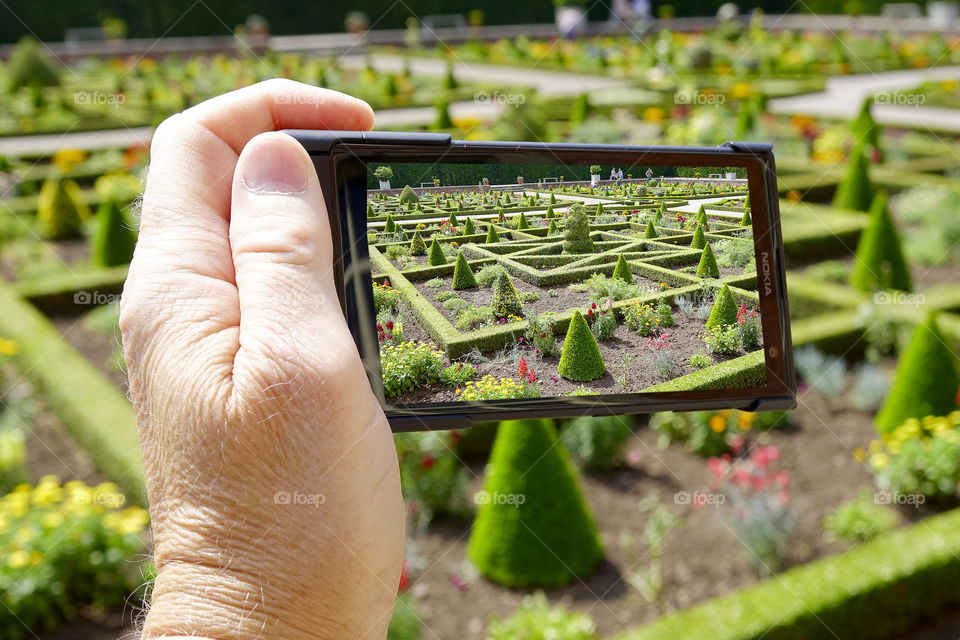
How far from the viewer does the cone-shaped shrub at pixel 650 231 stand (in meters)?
1.86

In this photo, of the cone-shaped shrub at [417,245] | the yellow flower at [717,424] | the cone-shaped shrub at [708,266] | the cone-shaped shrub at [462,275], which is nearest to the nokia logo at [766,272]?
the cone-shaped shrub at [708,266]

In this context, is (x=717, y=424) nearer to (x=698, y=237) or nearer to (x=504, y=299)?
(x=698, y=237)

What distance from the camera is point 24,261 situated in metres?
8.87

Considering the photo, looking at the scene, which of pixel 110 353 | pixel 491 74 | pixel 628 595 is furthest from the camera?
pixel 491 74

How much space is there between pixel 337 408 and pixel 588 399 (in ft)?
2.01

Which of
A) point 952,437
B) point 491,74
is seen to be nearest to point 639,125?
point 491,74

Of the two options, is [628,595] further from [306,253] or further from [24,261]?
[24,261]

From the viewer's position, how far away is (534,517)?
4195 millimetres

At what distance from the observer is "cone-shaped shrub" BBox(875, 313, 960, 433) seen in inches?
197

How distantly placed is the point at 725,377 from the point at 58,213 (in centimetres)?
1022

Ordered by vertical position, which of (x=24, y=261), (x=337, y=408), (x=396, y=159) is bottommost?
(x=24, y=261)

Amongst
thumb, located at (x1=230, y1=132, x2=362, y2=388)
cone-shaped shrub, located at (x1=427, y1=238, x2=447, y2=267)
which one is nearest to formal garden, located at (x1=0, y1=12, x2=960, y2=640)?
cone-shaped shrub, located at (x1=427, y1=238, x2=447, y2=267)

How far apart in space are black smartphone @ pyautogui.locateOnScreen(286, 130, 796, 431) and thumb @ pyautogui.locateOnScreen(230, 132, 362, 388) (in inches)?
4.5

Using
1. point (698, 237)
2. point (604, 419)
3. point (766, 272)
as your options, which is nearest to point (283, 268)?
point (698, 237)
